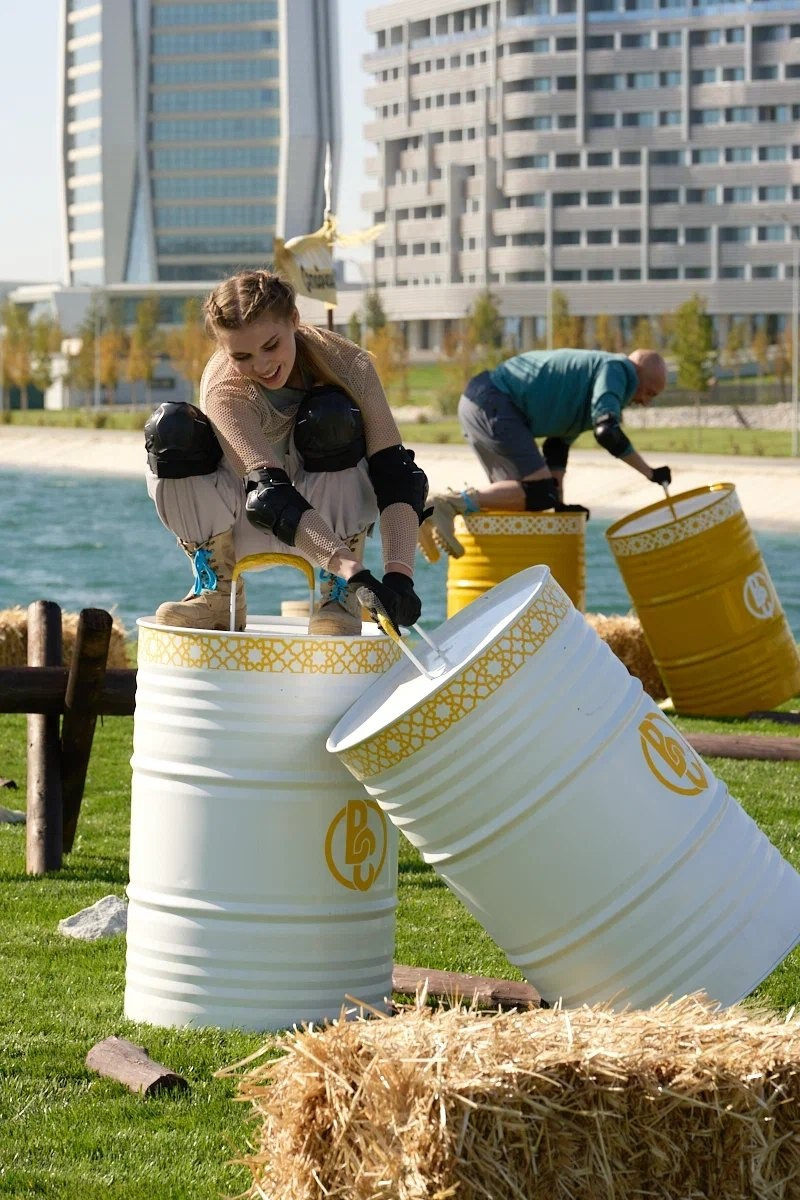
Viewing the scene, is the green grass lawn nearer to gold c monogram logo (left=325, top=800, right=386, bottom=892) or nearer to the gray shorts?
gold c monogram logo (left=325, top=800, right=386, bottom=892)

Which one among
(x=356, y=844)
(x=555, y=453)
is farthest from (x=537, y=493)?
(x=356, y=844)

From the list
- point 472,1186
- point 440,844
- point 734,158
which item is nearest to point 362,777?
point 440,844

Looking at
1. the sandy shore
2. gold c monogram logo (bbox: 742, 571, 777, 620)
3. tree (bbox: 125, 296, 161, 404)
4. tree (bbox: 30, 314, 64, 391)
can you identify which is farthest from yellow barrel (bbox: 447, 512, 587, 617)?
tree (bbox: 30, 314, 64, 391)

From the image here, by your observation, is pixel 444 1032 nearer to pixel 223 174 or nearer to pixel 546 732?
pixel 546 732

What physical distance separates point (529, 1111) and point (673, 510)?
22.2ft

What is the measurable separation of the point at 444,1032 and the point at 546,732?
0.92 meters

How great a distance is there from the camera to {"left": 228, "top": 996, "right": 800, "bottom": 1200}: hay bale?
304 centimetres

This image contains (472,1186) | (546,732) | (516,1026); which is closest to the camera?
(472,1186)

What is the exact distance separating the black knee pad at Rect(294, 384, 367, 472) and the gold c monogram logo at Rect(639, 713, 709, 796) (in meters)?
1.07

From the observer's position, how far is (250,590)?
29.8 meters

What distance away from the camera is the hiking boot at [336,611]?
4.66 m

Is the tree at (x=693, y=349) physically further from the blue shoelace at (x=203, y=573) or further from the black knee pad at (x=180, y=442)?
the black knee pad at (x=180, y=442)

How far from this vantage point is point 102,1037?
14.8ft

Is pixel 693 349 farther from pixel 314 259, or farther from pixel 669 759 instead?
pixel 669 759
